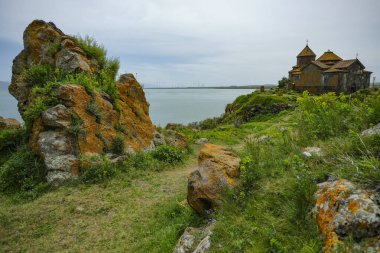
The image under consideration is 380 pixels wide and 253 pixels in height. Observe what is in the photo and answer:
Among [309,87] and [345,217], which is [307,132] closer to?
[345,217]

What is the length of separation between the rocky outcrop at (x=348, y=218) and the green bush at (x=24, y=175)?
8897mm

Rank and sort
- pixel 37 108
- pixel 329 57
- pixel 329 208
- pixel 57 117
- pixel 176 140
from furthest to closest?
1. pixel 329 57
2. pixel 176 140
3. pixel 37 108
4. pixel 57 117
5. pixel 329 208

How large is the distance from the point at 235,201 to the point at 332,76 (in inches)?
2012

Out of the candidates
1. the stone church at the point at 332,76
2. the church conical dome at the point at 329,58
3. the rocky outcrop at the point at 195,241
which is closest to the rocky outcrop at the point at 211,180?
the rocky outcrop at the point at 195,241

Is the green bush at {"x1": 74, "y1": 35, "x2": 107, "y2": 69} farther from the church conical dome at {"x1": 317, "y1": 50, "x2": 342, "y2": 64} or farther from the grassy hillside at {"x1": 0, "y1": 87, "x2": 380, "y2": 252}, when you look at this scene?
the church conical dome at {"x1": 317, "y1": 50, "x2": 342, "y2": 64}

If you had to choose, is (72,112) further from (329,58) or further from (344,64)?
(329,58)

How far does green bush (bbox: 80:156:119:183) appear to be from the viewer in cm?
1009

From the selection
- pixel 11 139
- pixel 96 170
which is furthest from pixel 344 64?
pixel 11 139

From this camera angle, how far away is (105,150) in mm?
11789

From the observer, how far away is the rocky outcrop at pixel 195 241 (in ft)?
15.6

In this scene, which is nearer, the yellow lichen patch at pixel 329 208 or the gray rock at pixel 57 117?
the yellow lichen patch at pixel 329 208

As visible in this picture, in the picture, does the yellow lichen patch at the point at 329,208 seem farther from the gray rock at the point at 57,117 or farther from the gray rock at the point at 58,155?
the gray rock at the point at 57,117

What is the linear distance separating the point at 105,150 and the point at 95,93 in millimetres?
2792

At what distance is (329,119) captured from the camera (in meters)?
6.90
